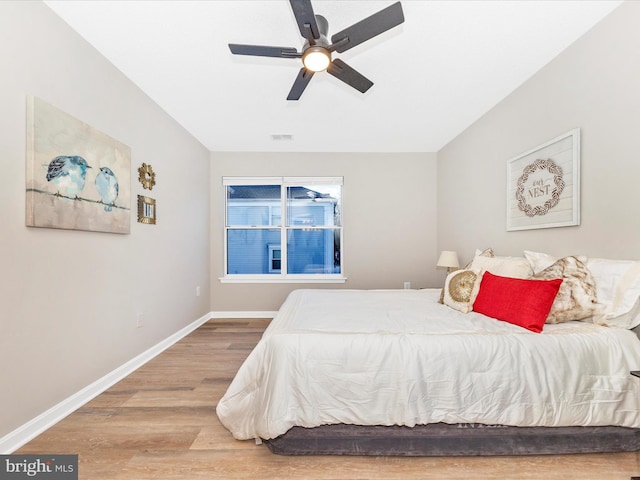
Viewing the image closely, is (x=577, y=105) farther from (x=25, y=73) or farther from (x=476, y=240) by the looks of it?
(x=25, y=73)

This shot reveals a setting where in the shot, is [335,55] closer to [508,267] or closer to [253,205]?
[508,267]

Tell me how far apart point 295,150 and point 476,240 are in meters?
2.80

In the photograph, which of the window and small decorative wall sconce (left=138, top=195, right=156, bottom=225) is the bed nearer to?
small decorative wall sconce (left=138, top=195, right=156, bottom=225)

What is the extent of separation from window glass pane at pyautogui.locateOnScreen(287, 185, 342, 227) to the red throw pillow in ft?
9.05

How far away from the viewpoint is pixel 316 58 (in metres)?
1.72

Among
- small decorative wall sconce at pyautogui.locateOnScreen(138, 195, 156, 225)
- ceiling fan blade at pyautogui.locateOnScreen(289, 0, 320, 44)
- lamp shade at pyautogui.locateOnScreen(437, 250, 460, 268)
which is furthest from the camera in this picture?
lamp shade at pyautogui.locateOnScreen(437, 250, 460, 268)

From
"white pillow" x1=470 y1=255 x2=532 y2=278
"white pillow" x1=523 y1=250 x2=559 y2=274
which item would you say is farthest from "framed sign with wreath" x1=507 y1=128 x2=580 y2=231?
"white pillow" x1=470 y1=255 x2=532 y2=278

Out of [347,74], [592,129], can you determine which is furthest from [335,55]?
[592,129]

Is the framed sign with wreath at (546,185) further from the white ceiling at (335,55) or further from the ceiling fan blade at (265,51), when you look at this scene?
the ceiling fan blade at (265,51)

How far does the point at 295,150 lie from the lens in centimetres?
432

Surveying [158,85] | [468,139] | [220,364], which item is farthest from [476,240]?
[158,85]

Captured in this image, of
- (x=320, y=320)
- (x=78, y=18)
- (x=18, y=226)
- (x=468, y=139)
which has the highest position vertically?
(x=78, y=18)

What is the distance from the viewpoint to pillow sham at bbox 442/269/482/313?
2114 millimetres

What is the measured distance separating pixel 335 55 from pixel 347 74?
386mm
